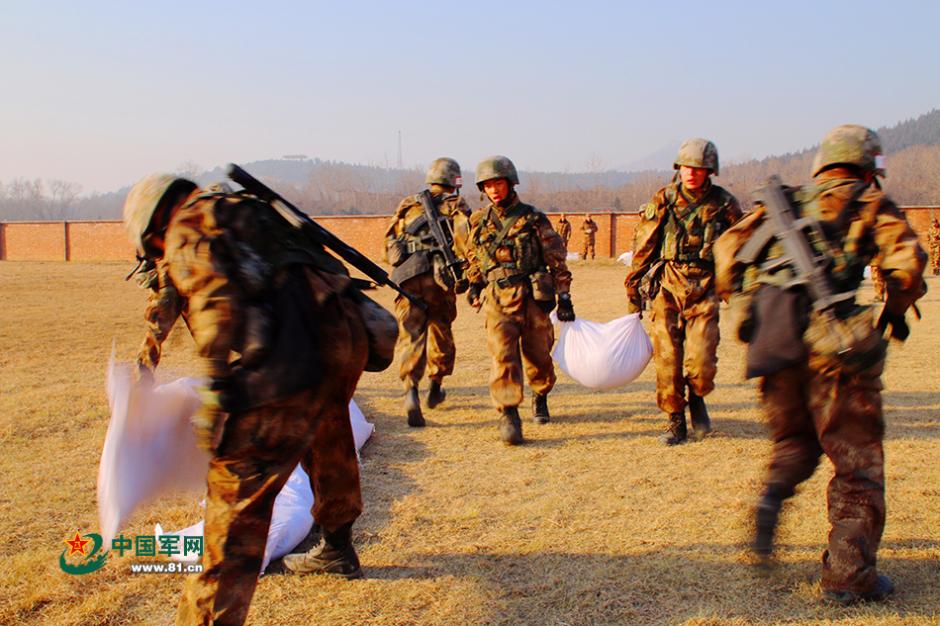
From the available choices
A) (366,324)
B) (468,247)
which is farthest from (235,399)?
(468,247)

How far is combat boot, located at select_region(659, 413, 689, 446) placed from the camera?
6157mm

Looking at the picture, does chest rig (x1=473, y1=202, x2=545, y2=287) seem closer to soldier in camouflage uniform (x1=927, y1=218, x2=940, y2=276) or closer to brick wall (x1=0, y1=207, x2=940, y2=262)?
soldier in camouflage uniform (x1=927, y1=218, x2=940, y2=276)

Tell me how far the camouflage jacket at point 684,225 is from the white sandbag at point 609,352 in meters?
0.76

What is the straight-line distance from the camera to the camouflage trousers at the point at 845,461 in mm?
3400

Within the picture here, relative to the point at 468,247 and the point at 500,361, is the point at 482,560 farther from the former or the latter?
the point at 468,247

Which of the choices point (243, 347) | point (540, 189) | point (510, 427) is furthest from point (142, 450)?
point (540, 189)

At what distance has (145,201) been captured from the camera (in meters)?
3.25

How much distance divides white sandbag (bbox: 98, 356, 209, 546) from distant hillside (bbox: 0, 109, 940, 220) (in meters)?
48.6

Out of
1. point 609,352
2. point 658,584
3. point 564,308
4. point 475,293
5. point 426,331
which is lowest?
point 658,584

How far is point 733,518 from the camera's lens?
457 cm

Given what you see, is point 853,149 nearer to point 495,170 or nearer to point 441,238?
point 495,170

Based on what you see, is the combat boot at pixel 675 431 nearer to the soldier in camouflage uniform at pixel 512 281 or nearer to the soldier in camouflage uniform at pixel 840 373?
the soldier in camouflage uniform at pixel 512 281

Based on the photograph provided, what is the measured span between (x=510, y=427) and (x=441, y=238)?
72.6 inches

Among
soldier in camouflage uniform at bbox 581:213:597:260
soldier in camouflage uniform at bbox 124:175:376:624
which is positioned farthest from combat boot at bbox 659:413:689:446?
soldier in camouflage uniform at bbox 581:213:597:260
